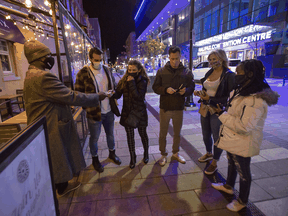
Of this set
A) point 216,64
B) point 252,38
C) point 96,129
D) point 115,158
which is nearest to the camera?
point 216,64

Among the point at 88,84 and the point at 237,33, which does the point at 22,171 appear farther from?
the point at 237,33

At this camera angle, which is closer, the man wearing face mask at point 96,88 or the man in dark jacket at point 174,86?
the man wearing face mask at point 96,88

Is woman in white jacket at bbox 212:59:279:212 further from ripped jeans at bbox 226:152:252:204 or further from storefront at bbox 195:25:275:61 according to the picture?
storefront at bbox 195:25:275:61

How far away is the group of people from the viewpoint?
1883mm

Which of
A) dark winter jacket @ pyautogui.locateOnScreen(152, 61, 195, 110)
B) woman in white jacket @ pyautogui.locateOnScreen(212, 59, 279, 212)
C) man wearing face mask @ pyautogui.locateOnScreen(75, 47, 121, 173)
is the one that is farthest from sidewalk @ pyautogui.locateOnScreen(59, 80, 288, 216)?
dark winter jacket @ pyautogui.locateOnScreen(152, 61, 195, 110)

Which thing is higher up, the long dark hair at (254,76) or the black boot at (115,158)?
the long dark hair at (254,76)

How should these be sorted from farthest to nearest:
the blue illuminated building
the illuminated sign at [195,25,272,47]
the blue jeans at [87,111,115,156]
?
the illuminated sign at [195,25,272,47] < the blue illuminated building < the blue jeans at [87,111,115,156]

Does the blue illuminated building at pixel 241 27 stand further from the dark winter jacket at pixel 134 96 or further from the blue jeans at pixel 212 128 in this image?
the dark winter jacket at pixel 134 96

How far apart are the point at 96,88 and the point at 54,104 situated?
0.87 metres

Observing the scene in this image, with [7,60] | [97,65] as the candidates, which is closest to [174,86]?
[97,65]

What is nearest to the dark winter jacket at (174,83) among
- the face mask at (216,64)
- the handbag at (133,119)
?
the face mask at (216,64)

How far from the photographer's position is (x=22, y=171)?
83 cm

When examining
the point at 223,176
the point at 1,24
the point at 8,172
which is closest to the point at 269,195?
the point at 223,176

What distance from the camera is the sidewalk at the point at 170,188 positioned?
2246mm
